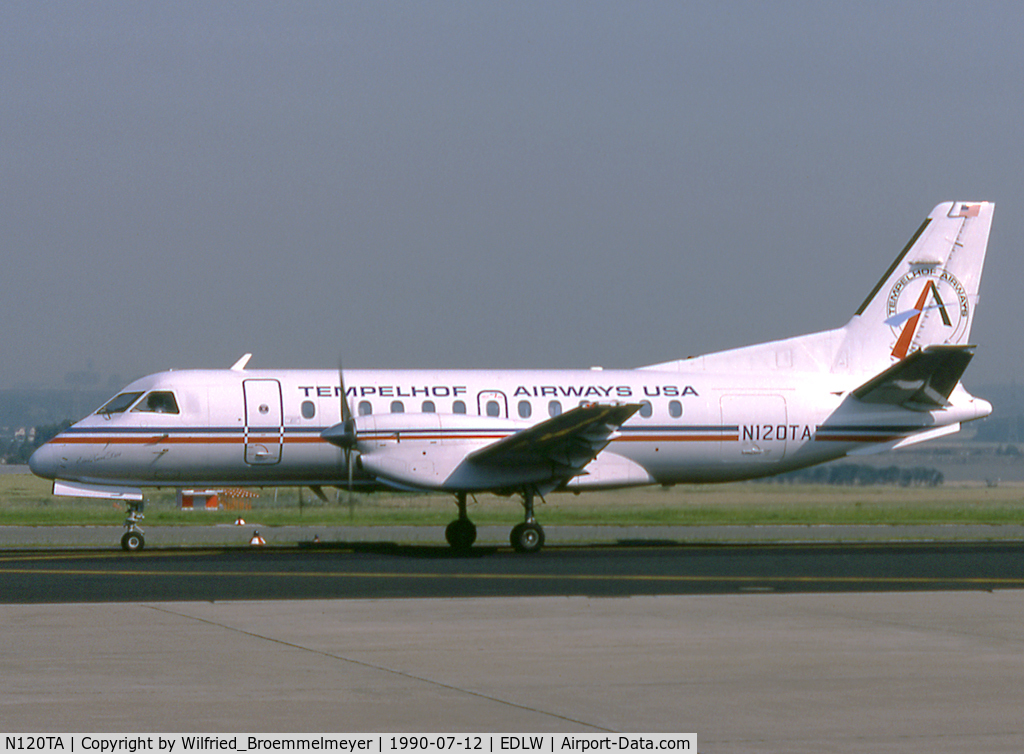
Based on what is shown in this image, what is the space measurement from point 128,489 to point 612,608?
13.3 m

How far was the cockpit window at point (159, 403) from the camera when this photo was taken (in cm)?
2406

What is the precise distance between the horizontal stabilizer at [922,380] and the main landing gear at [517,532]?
7.66m

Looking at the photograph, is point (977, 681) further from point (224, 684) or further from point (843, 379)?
point (843, 379)

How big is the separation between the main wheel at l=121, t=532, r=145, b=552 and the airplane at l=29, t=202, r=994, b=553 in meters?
0.04

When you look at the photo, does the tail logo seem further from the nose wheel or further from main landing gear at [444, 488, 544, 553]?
the nose wheel

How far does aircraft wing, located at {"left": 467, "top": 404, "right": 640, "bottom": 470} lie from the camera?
21.8 m

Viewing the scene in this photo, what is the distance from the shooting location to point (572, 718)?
26.5 feet

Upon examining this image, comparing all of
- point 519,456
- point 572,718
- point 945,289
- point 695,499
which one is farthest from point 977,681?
point 695,499

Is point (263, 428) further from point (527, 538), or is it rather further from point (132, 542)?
point (527, 538)

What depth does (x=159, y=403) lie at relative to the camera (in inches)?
950

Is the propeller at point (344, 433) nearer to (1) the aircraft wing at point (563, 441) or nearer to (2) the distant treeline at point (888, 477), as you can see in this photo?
(1) the aircraft wing at point (563, 441)

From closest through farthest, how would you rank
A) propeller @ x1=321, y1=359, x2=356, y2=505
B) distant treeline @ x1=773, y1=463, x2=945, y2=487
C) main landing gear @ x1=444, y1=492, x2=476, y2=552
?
1. propeller @ x1=321, y1=359, x2=356, y2=505
2. main landing gear @ x1=444, y1=492, x2=476, y2=552
3. distant treeline @ x1=773, y1=463, x2=945, y2=487

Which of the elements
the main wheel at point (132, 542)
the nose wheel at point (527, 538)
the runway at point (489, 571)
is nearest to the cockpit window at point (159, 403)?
the main wheel at point (132, 542)

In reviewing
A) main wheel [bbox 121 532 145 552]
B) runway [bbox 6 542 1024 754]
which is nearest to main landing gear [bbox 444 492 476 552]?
runway [bbox 6 542 1024 754]
